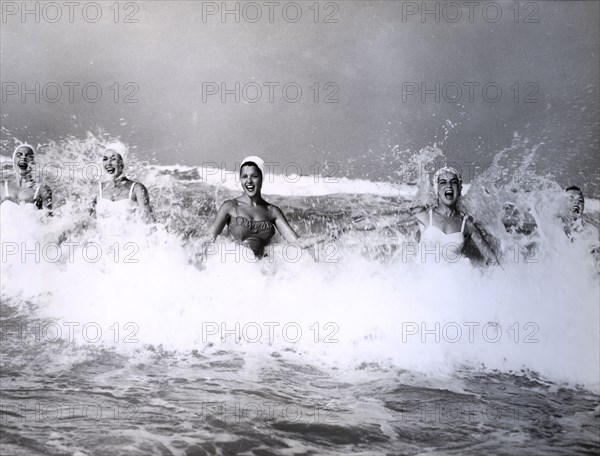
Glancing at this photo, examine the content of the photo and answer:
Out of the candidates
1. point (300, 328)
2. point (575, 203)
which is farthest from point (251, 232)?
point (575, 203)

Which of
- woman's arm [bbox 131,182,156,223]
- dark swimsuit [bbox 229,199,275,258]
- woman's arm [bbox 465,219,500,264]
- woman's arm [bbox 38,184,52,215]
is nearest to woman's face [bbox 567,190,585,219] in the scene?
woman's arm [bbox 465,219,500,264]

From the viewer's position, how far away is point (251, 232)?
330 centimetres

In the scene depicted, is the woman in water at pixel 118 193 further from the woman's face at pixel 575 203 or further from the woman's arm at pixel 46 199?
the woman's face at pixel 575 203

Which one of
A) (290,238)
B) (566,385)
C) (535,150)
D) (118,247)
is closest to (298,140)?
(290,238)

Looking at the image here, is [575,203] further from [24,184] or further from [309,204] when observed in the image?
[24,184]

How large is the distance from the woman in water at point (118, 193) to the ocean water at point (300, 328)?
6 cm

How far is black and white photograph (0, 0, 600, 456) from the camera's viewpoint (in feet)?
10.3

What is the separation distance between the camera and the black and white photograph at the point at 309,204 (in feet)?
10.3

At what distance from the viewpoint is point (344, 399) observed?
120 inches

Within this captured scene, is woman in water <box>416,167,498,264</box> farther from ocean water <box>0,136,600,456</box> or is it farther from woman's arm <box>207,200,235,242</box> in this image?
woman's arm <box>207,200,235,242</box>

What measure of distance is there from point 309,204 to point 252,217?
0.32m

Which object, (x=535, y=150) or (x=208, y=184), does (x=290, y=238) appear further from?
(x=535, y=150)

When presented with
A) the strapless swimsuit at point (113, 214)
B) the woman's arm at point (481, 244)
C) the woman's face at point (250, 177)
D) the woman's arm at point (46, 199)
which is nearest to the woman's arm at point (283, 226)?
the woman's face at point (250, 177)

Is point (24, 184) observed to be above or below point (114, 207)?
above
